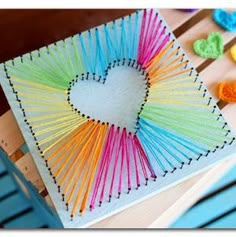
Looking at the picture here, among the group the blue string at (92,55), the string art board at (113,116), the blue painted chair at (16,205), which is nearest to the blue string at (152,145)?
the string art board at (113,116)

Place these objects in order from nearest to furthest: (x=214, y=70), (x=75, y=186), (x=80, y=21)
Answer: (x=75, y=186), (x=214, y=70), (x=80, y=21)

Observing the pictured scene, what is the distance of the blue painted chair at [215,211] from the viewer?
118 centimetres

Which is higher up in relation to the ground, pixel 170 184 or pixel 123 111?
pixel 123 111

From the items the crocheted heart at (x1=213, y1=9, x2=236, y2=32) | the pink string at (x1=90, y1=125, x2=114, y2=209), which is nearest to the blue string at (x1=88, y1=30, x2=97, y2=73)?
the pink string at (x1=90, y1=125, x2=114, y2=209)

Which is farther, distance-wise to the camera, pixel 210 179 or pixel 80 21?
pixel 80 21

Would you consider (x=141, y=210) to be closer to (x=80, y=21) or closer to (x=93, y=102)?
(x=93, y=102)

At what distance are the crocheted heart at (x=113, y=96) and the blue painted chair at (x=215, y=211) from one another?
0.90 feet

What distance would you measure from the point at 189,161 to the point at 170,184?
0.17 ft

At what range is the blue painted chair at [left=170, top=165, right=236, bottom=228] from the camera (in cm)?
118

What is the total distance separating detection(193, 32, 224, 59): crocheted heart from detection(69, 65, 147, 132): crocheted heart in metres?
0.12

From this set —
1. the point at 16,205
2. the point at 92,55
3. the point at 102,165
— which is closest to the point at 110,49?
the point at 92,55

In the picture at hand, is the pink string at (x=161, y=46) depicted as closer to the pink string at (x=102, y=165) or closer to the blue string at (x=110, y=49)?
the blue string at (x=110, y=49)

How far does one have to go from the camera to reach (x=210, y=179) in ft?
3.23

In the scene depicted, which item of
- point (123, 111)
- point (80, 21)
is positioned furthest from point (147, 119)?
point (80, 21)
